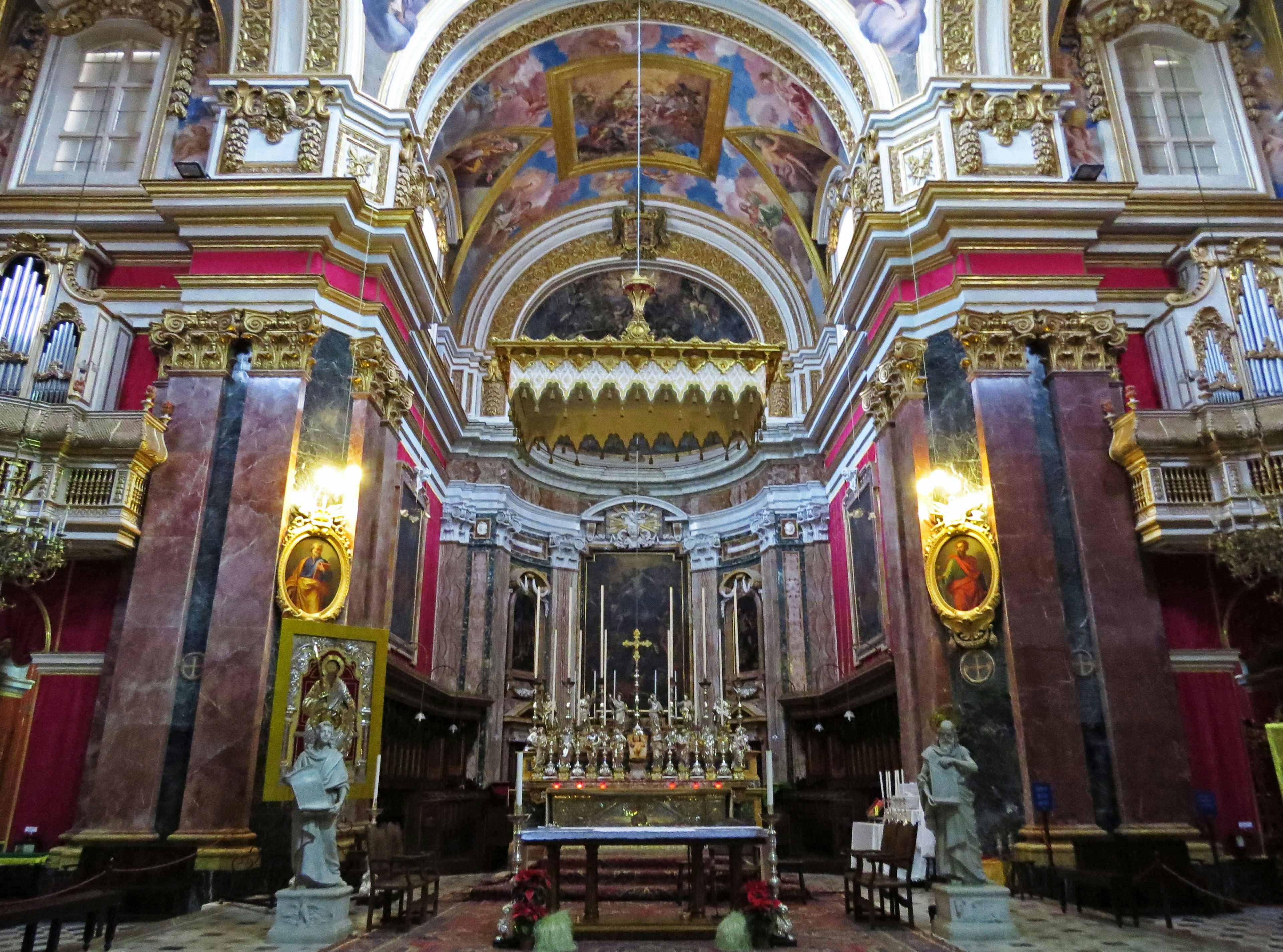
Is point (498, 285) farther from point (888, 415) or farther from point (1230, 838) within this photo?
point (1230, 838)

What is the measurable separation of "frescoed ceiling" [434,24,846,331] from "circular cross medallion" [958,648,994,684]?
8.03 metres

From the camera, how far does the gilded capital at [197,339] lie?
10688 mm

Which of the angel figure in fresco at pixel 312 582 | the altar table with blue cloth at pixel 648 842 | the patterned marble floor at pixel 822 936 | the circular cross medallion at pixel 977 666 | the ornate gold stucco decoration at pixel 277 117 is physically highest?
the ornate gold stucco decoration at pixel 277 117

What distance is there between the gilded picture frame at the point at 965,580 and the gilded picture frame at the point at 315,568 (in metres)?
6.58

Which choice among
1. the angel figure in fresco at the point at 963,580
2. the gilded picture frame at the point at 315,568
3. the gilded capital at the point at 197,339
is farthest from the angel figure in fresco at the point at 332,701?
the angel figure in fresco at the point at 963,580

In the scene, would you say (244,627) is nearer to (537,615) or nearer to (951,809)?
(951,809)

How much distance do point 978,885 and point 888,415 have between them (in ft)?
20.0

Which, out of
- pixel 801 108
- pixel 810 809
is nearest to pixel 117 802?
pixel 810 809

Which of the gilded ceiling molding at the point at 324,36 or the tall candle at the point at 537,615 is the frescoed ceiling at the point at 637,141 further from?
the tall candle at the point at 537,615

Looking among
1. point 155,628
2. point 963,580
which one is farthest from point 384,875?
point 963,580

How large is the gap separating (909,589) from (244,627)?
7401 millimetres

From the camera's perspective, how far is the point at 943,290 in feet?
37.0

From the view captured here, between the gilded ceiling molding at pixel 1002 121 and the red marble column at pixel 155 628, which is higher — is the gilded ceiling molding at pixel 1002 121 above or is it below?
above

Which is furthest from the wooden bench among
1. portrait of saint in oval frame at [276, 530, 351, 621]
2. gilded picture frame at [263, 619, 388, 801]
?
portrait of saint in oval frame at [276, 530, 351, 621]
